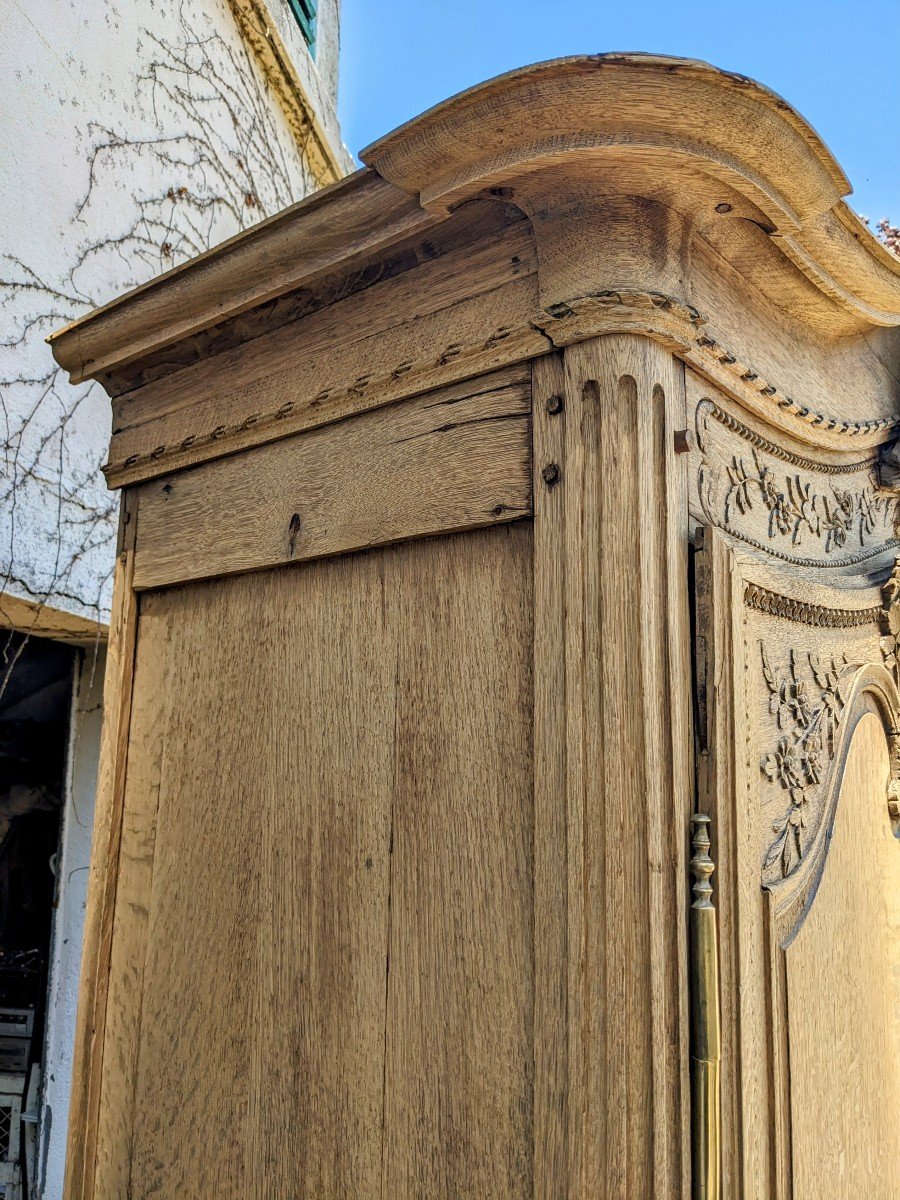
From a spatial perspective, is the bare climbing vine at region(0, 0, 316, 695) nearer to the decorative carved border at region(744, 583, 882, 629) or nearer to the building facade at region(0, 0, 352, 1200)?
the building facade at region(0, 0, 352, 1200)

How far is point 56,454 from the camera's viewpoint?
9.62 feet

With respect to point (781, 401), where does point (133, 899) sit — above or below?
→ below

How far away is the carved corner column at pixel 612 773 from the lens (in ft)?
3.34

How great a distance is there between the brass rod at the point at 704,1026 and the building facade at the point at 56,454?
2.25 m

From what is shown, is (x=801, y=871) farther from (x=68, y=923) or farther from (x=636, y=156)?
(x=68, y=923)

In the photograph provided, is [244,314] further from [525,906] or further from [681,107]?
[525,906]

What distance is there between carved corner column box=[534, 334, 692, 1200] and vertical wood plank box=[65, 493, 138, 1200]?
960 mm

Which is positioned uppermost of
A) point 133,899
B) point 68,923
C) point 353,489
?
point 353,489

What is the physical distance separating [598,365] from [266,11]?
3.76 m

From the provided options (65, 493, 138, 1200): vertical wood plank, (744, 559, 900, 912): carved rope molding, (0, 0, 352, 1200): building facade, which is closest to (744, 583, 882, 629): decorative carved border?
(744, 559, 900, 912): carved rope molding

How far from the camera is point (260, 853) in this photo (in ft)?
4.89

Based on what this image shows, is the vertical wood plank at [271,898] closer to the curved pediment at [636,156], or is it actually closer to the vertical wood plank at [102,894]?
the vertical wood plank at [102,894]

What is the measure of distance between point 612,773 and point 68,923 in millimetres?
2624

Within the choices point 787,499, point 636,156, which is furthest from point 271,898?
point 636,156
